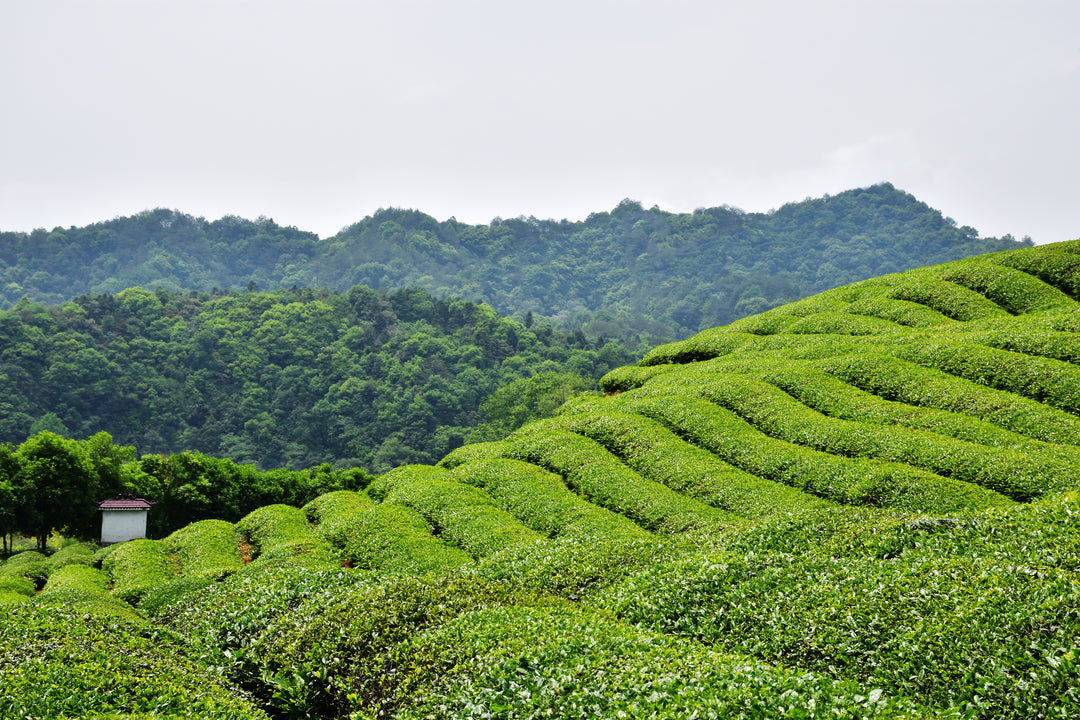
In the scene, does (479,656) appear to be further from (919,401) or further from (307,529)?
(919,401)

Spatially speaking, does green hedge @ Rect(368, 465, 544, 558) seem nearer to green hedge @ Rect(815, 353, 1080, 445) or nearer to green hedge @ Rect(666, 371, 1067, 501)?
green hedge @ Rect(666, 371, 1067, 501)

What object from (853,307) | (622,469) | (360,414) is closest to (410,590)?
(622,469)

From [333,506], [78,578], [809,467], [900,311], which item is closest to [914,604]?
[809,467]

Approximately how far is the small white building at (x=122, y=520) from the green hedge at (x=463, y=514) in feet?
57.7

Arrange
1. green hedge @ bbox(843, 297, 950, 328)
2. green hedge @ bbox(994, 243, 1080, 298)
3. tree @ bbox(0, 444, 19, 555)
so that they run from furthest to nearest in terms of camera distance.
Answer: tree @ bbox(0, 444, 19, 555) → green hedge @ bbox(994, 243, 1080, 298) → green hedge @ bbox(843, 297, 950, 328)

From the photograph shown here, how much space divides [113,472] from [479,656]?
1552 inches

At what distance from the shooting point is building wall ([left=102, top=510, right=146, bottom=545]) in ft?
135

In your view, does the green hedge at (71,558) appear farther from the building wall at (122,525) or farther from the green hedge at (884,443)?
the green hedge at (884,443)

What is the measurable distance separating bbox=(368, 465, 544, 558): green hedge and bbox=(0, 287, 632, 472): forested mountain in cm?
8783

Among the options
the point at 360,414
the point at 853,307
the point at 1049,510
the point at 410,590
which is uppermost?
the point at 853,307

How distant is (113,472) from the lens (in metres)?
44.6

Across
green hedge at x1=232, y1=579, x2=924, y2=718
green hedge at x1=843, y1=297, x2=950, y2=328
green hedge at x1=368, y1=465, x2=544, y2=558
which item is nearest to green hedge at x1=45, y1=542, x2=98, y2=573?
green hedge at x1=368, y1=465, x2=544, y2=558

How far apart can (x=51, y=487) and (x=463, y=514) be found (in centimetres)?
2854

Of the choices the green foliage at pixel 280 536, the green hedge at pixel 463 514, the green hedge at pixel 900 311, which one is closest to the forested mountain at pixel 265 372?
the green foliage at pixel 280 536
